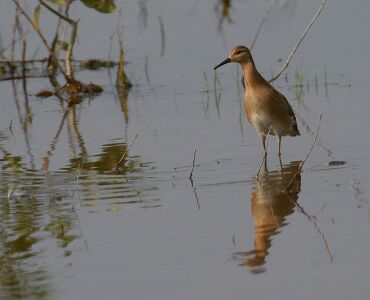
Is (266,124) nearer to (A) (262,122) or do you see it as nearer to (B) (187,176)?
(A) (262,122)

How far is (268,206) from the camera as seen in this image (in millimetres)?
8445

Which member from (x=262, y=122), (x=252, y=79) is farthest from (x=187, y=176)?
(x=252, y=79)

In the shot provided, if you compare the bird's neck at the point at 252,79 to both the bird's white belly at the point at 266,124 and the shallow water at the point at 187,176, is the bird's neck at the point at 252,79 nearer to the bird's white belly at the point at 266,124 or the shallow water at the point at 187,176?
the bird's white belly at the point at 266,124

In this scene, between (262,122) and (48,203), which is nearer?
(48,203)

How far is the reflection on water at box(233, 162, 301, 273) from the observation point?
724 cm

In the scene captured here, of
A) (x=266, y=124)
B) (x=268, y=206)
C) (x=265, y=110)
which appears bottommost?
(x=268, y=206)

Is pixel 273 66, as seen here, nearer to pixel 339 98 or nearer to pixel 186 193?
pixel 339 98

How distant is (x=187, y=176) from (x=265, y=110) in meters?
1.50

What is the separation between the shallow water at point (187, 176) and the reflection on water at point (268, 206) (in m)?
0.02

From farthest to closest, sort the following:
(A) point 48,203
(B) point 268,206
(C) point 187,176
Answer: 1. (C) point 187,176
2. (A) point 48,203
3. (B) point 268,206

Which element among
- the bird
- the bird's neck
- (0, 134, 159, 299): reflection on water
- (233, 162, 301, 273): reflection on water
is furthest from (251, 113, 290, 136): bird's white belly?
(0, 134, 159, 299): reflection on water

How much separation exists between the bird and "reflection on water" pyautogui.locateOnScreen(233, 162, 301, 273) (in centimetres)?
68

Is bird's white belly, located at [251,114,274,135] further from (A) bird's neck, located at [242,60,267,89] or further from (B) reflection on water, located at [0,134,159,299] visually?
(B) reflection on water, located at [0,134,159,299]

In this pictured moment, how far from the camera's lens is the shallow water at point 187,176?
6969 mm
